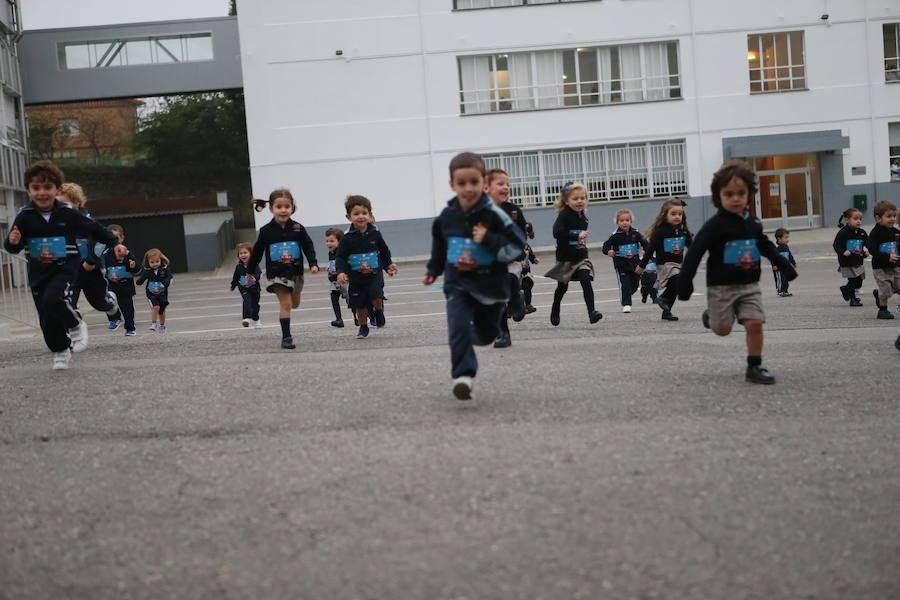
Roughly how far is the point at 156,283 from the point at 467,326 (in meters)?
11.5

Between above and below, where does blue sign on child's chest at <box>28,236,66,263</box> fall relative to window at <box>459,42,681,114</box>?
below

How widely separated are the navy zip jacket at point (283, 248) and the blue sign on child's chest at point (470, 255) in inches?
166

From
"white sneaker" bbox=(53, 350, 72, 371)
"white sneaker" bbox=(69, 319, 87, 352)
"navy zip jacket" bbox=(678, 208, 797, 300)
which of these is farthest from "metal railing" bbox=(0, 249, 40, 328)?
"navy zip jacket" bbox=(678, 208, 797, 300)

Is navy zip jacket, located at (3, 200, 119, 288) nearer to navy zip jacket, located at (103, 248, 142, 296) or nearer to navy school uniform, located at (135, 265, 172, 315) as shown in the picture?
navy zip jacket, located at (103, 248, 142, 296)

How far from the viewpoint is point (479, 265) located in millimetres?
7117

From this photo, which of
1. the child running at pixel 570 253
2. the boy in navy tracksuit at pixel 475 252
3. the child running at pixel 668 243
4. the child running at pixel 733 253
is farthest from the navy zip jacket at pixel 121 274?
the child running at pixel 733 253

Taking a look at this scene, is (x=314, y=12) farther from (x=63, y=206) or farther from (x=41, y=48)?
(x=63, y=206)

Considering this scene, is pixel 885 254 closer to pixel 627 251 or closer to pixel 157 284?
pixel 627 251

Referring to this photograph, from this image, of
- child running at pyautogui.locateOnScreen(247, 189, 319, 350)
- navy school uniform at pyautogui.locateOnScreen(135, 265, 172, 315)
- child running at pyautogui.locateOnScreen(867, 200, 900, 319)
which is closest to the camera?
child running at pyautogui.locateOnScreen(247, 189, 319, 350)

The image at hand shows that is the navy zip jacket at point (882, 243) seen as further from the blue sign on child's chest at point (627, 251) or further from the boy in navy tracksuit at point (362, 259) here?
the boy in navy tracksuit at point (362, 259)

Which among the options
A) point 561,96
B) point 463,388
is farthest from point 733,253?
point 561,96

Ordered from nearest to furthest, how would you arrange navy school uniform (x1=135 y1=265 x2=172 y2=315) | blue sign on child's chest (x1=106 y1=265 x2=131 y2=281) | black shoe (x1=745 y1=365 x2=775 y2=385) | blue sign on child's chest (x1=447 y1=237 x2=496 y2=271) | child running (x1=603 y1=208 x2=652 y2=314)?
blue sign on child's chest (x1=447 y1=237 x2=496 y2=271)
black shoe (x1=745 y1=365 x2=775 y2=385)
child running (x1=603 y1=208 x2=652 y2=314)
blue sign on child's chest (x1=106 y1=265 x2=131 y2=281)
navy school uniform (x1=135 y1=265 x2=172 y2=315)

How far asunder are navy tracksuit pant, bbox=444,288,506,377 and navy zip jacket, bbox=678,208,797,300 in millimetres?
1752

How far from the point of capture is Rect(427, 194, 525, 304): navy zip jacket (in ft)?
23.2
